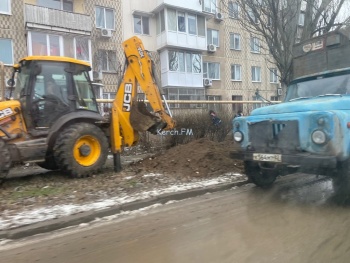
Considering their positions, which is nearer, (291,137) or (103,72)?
(291,137)

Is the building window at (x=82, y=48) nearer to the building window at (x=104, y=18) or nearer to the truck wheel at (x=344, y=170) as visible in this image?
the building window at (x=104, y=18)

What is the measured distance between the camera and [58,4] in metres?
22.1

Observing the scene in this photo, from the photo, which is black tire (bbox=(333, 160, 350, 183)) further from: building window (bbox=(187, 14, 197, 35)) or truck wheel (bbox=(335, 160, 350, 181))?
building window (bbox=(187, 14, 197, 35))

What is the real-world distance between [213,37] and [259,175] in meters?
25.3

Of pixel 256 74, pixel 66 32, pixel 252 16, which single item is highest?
pixel 66 32

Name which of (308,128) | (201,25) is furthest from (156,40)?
(308,128)

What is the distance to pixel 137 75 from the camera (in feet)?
28.5

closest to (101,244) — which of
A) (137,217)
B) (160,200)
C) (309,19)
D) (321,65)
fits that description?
(137,217)

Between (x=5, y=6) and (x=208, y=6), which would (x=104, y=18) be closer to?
(x=5, y=6)

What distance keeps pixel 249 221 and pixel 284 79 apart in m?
8.74

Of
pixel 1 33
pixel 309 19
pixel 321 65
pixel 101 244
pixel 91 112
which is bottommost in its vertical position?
pixel 101 244

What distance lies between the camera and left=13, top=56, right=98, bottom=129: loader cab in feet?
24.1

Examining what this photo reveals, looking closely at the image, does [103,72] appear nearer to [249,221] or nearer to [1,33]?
[1,33]

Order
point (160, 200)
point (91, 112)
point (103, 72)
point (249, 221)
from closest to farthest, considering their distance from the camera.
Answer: point (249, 221) → point (160, 200) → point (91, 112) → point (103, 72)
